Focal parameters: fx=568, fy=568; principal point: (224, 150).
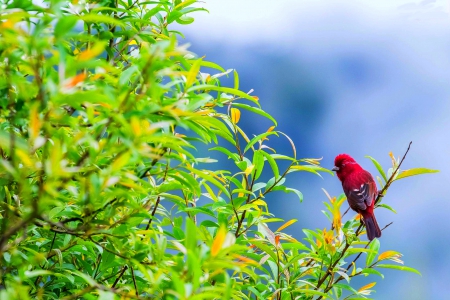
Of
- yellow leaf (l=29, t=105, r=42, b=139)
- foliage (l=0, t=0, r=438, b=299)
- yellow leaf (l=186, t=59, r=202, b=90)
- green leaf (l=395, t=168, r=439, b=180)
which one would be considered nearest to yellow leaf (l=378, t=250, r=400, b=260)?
foliage (l=0, t=0, r=438, b=299)

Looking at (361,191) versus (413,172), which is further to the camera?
(361,191)

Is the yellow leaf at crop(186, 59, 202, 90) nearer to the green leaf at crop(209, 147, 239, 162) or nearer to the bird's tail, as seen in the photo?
the green leaf at crop(209, 147, 239, 162)

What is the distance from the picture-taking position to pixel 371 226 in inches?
84.6

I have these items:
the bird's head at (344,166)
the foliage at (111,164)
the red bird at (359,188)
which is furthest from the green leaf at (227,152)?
the bird's head at (344,166)

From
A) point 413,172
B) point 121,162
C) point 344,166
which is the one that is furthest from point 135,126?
point 344,166

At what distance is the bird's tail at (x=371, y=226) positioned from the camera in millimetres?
2062

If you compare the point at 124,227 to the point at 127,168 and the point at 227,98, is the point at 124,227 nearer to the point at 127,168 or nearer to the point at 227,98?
the point at 127,168

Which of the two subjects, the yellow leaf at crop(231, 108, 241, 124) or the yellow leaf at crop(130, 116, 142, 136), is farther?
the yellow leaf at crop(231, 108, 241, 124)

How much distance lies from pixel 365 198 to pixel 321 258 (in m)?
0.87

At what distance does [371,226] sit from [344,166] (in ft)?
2.36

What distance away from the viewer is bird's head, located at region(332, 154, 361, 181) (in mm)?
2766

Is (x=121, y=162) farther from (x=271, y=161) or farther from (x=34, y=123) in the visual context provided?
(x=271, y=161)

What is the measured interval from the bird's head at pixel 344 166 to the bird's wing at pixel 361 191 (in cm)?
13

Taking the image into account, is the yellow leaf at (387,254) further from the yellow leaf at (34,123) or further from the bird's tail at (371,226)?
the yellow leaf at (34,123)
